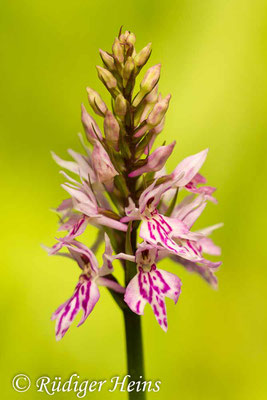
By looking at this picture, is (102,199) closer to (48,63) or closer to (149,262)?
(149,262)

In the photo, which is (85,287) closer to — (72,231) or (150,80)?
(72,231)

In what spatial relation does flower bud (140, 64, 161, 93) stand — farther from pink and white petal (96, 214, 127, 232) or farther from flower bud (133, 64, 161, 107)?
pink and white petal (96, 214, 127, 232)

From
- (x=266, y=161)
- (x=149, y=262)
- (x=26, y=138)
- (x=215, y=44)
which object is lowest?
(x=149, y=262)

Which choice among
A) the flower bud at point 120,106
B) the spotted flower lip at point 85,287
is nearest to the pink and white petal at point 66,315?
the spotted flower lip at point 85,287

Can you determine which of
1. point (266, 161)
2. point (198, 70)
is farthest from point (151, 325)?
point (198, 70)

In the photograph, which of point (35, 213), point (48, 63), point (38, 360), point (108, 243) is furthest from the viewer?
point (48, 63)
